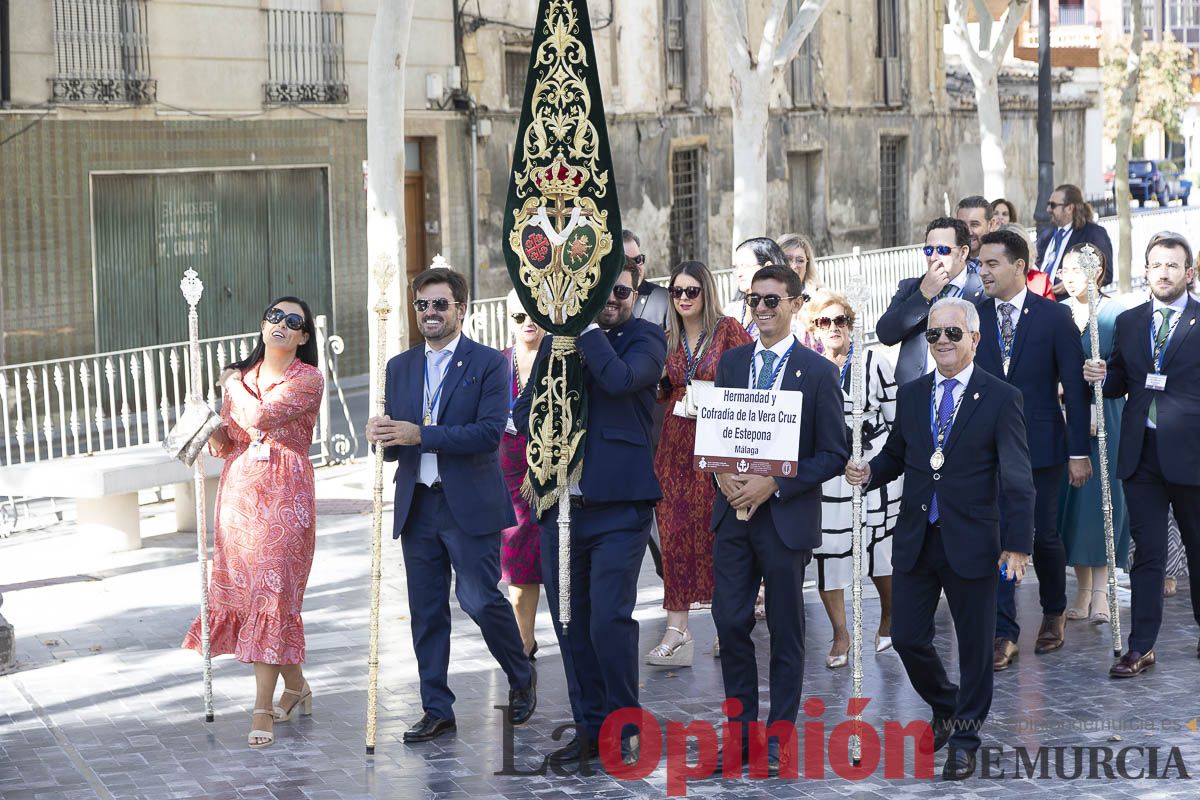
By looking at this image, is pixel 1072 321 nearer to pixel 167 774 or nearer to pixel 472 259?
pixel 167 774

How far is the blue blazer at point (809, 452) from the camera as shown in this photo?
23.2 ft

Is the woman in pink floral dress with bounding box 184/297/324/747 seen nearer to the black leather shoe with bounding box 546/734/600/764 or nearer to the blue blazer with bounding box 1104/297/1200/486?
the black leather shoe with bounding box 546/734/600/764

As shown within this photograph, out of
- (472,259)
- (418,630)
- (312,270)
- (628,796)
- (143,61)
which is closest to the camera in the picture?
(628,796)

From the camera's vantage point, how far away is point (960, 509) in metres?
7.04

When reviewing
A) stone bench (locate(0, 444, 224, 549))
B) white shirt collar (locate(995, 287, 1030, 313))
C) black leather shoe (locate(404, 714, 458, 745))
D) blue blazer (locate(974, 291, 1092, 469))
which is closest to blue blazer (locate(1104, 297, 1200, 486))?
blue blazer (locate(974, 291, 1092, 469))

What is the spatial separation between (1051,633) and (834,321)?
6.49 feet

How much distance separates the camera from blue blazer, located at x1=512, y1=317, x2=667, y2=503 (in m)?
Result: 7.19

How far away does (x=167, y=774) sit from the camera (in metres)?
7.29

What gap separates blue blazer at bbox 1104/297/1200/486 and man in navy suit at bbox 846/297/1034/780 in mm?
1636

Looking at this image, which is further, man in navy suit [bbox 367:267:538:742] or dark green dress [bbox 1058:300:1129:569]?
dark green dress [bbox 1058:300:1129:569]

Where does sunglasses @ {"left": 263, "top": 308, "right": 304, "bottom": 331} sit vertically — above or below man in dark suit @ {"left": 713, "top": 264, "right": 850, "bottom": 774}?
above

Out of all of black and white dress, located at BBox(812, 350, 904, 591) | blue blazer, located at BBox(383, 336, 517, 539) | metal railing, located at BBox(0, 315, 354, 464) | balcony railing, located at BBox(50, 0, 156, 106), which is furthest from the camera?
balcony railing, located at BBox(50, 0, 156, 106)

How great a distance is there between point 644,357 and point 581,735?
1.61 m

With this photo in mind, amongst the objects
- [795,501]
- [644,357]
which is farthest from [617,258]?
[795,501]
